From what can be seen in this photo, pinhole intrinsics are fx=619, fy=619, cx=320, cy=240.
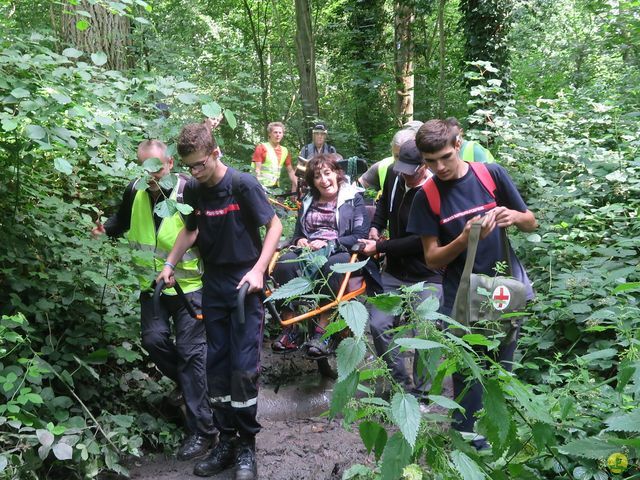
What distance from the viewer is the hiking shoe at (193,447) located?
4.52 metres

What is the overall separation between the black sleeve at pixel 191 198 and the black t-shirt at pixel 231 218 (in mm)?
23

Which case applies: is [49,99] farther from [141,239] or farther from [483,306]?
[483,306]

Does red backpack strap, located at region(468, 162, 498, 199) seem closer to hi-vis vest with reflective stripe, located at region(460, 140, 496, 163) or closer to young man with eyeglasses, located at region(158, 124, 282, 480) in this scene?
hi-vis vest with reflective stripe, located at region(460, 140, 496, 163)

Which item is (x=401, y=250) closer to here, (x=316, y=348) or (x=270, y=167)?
(x=316, y=348)

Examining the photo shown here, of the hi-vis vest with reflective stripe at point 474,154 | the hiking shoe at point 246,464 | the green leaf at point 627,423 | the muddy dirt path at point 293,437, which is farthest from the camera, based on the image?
the hi-vis vest with reflective stripe at point 474,154

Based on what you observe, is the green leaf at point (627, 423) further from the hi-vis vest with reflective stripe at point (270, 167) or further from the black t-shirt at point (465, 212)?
the hi-vis vest with reflective stripe at point (270, 167)

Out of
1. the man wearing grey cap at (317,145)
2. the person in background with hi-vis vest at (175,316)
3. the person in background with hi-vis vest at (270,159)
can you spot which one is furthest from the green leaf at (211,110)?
the man wearing grey cap at (317,145)

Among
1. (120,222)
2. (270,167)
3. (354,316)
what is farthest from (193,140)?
(270,167)

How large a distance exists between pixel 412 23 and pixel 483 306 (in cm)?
1433

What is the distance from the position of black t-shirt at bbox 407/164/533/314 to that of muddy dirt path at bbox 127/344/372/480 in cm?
151

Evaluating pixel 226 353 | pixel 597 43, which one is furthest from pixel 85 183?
pixel 597 43

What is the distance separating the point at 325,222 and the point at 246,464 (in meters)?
2.50

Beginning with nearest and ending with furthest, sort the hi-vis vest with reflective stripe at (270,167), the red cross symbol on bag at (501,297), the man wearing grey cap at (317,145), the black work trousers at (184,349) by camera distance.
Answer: the red cross symbol on bag at (501,297) → the black work trousers at (184,349) → the hi-vis vest with reflective stripe at (270,167) → the man wearing grey cap at (317,145)

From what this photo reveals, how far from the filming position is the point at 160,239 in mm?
4770
